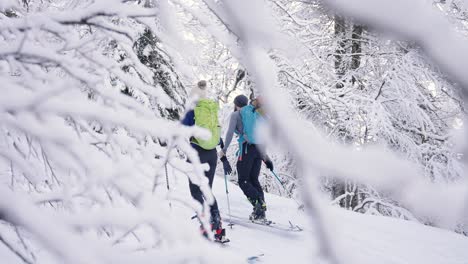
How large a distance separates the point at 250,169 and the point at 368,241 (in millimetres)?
1653

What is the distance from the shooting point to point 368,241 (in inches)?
189

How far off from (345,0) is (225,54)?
925 cm

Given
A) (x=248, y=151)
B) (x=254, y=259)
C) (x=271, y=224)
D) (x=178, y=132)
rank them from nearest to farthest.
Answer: (x=178, y=132) → (x=254, y=259) → (x=248, y=151) → (x=271, y=224)

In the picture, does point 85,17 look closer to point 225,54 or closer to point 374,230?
point 374,230

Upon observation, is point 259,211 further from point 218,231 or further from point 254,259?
point 254,259

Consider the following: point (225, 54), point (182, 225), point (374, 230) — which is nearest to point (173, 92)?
point (225, 54)

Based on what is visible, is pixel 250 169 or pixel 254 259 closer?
pixel 254 259

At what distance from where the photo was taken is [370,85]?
9.28m

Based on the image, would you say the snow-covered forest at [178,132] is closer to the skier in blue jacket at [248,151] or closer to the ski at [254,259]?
the ski at [254,259]

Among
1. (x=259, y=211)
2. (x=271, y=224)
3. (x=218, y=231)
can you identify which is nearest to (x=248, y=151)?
(x=259, y=211)

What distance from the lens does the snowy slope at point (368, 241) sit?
4203mm

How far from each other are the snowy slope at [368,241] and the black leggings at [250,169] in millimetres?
471

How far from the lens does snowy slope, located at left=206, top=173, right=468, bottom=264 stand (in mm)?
4203

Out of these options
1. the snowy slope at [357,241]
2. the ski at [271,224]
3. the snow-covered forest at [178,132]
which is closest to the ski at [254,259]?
the snowy slope at [357,241]
